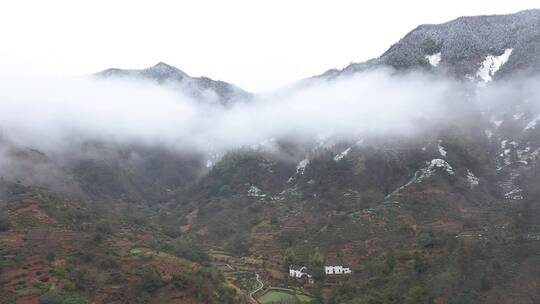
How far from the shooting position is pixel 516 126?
138 meters

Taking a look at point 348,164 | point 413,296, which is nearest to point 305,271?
point 413,296

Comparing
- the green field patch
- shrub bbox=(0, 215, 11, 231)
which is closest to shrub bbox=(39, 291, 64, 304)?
shrub bbox=(0, 215, 11, 231)

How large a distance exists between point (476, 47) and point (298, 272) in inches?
4489

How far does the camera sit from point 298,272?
91.9m

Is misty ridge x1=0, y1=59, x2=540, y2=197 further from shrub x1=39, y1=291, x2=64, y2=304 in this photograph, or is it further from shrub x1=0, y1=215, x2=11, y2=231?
shrub x1=39, y1=291, x2=64, y2=304

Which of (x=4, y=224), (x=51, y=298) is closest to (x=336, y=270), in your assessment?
(x=51, y=298)

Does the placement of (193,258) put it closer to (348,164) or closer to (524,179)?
(348,164)

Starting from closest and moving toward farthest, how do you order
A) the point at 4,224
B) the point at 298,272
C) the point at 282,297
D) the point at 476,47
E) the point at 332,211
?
the point at 4,224
the point at 282,297
the point at 298,272
the point at 332,211
the point at 476,47

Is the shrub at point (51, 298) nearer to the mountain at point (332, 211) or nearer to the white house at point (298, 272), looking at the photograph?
the mountain at point (332, 211)

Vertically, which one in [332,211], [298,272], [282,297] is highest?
[332,211]

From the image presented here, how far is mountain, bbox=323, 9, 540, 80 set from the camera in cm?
15500

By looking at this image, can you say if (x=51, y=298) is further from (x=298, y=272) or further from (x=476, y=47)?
(x=476, y=47)

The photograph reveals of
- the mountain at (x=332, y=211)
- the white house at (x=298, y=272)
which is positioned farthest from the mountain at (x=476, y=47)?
the white house at (x=298, y=272)

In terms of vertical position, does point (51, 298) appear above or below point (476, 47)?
below
